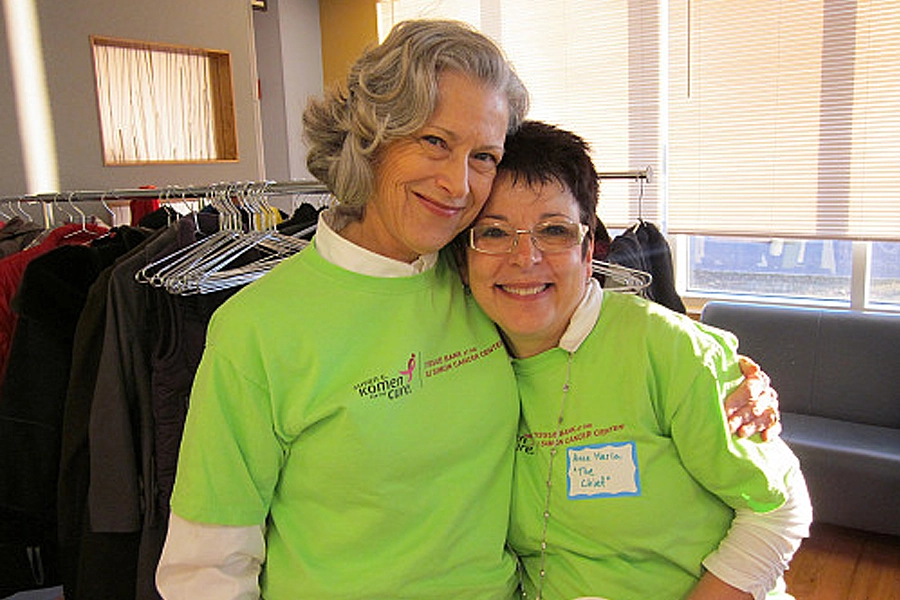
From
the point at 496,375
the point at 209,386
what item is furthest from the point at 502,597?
the point at 209,386

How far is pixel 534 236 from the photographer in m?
1.25

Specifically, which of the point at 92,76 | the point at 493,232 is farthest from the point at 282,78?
the point at 493,232

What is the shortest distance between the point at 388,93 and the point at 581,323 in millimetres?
521

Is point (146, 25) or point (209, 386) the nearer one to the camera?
point (209, 386)

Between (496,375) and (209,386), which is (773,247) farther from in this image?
(209,386)

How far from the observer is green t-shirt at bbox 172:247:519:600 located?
43.3 inches

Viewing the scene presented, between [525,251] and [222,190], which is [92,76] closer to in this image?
[222,190]

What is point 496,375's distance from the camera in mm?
1303

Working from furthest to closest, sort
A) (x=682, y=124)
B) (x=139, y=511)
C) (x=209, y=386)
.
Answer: (x=682, y=124), (x=139, y=511), (x=209, y=386)

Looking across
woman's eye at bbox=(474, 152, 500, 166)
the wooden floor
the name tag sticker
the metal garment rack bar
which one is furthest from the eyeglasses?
the wooden floor

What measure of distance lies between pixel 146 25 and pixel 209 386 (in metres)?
2.97

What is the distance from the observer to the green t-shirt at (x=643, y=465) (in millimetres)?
1209

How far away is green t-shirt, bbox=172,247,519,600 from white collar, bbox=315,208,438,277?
1 centimetres

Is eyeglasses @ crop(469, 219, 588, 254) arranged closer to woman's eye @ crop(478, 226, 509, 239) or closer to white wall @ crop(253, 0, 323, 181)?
woman's eye @ crop(478, 226, 509, 239)
